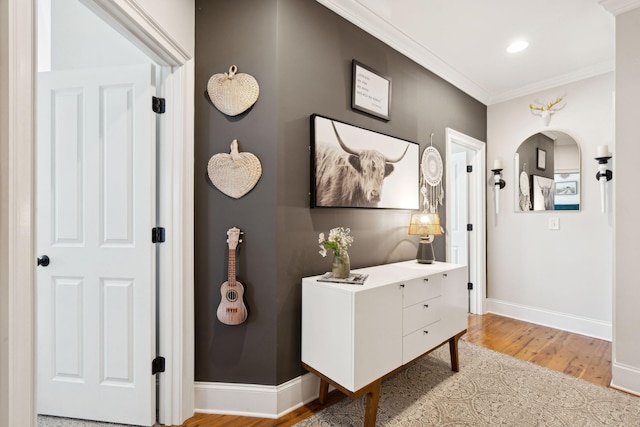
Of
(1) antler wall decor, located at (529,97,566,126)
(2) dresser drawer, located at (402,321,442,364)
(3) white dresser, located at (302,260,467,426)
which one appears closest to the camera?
(3) white dresser, located at (302,260,467,426)

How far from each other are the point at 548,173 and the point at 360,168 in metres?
2.41

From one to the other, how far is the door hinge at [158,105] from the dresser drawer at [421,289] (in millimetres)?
1739

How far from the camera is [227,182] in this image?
1.74m

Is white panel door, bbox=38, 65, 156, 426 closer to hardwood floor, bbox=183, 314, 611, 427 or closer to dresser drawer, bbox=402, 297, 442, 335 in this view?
hardwood floor, bbox=183, 314, 611, 427

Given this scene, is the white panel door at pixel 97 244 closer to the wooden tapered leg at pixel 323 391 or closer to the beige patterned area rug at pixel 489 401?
the wooden tapered leg at pixel 323 391

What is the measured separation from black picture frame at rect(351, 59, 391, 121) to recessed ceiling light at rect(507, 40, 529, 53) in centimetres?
120

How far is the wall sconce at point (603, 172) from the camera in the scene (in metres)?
2.76

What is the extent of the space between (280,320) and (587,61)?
366cm

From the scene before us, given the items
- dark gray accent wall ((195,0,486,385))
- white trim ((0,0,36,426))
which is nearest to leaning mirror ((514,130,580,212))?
dark gray accent wall ((195,0,486,385))

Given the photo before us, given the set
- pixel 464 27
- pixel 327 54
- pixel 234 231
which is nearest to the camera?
pixel 234 231

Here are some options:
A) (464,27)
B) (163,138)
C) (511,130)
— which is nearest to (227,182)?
(163,138)

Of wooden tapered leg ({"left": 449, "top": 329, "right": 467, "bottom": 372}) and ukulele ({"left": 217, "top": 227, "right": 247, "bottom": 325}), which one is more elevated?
ukulele ({"left": 217, "top": 227, "right": 247, "bottom": 325})

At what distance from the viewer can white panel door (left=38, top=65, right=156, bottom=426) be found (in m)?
1.64

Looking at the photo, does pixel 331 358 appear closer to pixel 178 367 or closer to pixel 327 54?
pixel 178 367
